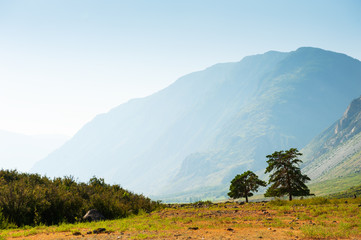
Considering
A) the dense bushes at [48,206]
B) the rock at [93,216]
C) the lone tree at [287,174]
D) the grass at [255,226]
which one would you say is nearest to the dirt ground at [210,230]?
the grass at [255,226]

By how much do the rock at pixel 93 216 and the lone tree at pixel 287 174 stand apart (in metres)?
27.3

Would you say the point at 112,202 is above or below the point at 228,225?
above

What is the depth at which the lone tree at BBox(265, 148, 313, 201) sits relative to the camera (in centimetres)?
4219

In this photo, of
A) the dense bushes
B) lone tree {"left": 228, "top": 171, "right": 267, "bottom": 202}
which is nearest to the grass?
the dense bushes

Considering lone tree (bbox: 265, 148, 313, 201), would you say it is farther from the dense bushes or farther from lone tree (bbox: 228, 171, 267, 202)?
the dense bushes

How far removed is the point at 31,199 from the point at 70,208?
2.86m

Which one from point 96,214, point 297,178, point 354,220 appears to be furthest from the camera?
point 297,178

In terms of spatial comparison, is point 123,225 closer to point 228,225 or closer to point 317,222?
point 228,225

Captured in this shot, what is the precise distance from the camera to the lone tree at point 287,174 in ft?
138

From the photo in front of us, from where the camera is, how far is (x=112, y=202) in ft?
79.2

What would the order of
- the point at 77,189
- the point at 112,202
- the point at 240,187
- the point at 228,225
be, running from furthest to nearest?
the point at 240,187 < the point at 77,189 < the point at 112,202 < the point at 228,225

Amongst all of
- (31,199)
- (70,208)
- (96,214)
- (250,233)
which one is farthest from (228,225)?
(31,199)

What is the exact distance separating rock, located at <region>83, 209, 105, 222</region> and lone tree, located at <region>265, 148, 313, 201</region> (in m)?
27.3

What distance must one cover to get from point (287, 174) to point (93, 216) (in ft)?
101
